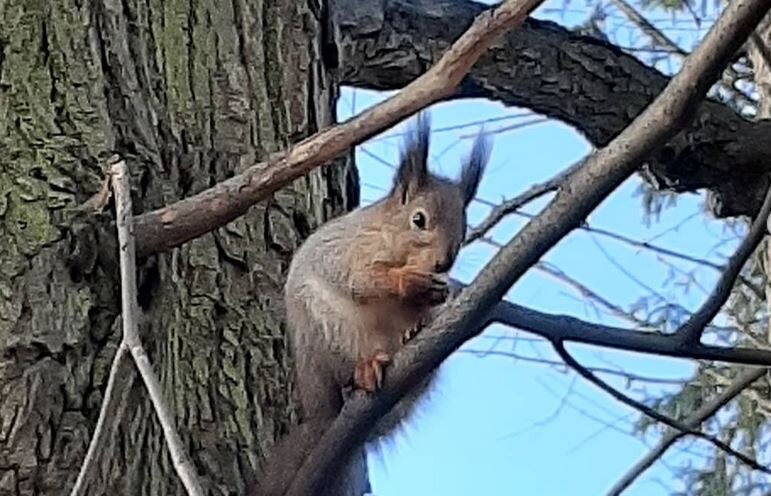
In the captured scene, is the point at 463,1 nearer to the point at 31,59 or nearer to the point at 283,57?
the point at 283,57

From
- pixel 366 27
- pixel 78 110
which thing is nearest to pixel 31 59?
pixel 78 110

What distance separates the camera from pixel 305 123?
3.96ft

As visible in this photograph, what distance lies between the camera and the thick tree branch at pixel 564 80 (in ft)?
5.48

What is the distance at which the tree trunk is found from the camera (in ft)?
3.12

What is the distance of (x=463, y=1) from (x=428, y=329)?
3.09 ft

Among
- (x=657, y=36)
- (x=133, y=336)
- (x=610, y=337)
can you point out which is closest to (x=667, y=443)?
(x=610, y=337)

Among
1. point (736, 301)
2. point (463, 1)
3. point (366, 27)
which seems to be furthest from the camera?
point (736, 301)

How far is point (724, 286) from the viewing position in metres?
1.09

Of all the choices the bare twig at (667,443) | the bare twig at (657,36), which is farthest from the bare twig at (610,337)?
the bare twig at (657,36)

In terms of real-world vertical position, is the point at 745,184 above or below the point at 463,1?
below

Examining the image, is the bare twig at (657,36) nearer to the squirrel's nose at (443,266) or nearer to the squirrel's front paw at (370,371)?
the squirrel's nose at (443,266)

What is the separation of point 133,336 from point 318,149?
0.23 meters

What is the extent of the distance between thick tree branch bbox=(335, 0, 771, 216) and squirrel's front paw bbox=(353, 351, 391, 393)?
0.53 metres

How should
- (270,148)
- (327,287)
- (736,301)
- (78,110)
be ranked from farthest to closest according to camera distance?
1. (736,301)
2. (327,287)
3. (270,148)
4. (78,110)
